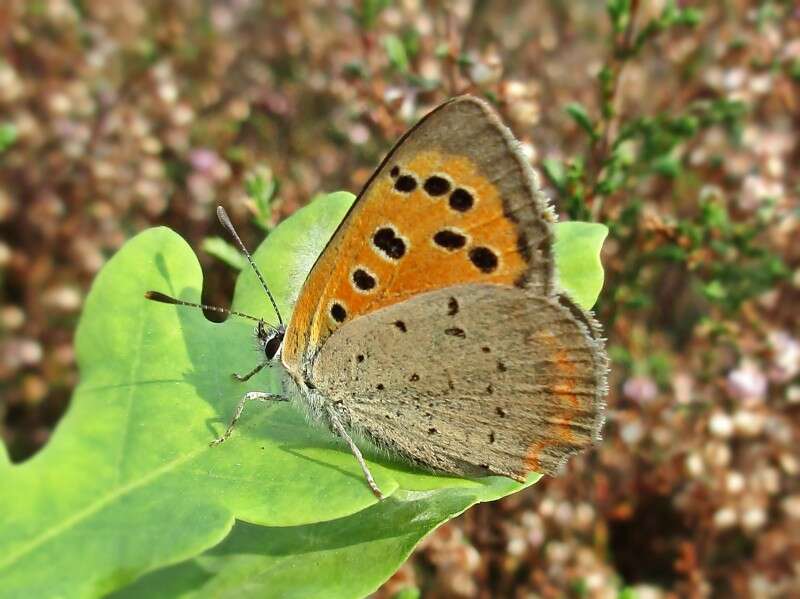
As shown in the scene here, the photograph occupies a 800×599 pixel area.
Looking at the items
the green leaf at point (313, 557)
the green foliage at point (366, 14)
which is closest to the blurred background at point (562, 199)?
the green foliage at point (366, 14)

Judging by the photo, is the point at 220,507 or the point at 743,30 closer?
the point at 220,507

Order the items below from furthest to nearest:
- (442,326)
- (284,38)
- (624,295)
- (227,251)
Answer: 1. (284,38)
2. (624,295)
3. (227,251)
4. (442,326)

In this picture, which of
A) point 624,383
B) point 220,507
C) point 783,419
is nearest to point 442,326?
point 220,507

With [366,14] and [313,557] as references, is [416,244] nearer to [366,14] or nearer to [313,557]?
[313,557]

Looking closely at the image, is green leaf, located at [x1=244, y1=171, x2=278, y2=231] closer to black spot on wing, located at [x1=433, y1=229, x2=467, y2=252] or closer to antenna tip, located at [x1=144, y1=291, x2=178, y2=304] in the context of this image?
antenna tip, located at [x1=144, y1=291, x2=178, y2=304]

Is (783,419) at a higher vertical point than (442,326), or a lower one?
higher

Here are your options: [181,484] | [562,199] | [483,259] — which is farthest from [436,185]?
[562,199]

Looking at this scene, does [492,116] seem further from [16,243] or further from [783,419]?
[16,243]

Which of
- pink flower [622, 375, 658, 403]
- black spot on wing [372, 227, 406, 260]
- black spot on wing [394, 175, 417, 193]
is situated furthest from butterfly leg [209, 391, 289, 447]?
pink flower [622, 375, 658, 403]
